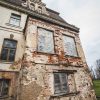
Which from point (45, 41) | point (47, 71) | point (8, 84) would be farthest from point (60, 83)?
point (8, 84)

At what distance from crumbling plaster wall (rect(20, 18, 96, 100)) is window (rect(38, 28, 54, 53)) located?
1.08ft

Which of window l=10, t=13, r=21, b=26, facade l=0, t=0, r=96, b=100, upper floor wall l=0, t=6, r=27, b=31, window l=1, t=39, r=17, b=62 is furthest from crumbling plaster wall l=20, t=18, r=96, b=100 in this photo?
window l=10, t=13, r=21, b=26

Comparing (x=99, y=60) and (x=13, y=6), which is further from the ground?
(x=99, y=60)

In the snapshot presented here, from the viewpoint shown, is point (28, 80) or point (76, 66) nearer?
point (28, 80)

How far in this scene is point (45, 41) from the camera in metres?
9.32

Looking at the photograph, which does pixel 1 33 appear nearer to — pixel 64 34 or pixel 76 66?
pixel 64 34

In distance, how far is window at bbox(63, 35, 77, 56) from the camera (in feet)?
33.0

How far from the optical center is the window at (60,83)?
25.8 feet

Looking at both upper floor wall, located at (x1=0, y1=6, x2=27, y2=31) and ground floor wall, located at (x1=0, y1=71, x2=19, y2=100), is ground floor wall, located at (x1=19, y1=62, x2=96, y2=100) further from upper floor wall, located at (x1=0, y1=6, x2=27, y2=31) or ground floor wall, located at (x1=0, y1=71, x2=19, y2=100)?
upper floor wall, located at (x1=0, y1=6, x2=27, y2=31)

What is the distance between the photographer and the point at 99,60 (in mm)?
71062

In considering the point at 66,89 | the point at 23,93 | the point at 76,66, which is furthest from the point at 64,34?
the point at 23,93

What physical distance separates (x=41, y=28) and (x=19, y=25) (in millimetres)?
3721

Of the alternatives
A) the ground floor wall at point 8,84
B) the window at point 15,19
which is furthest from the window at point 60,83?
the window at point 15,19

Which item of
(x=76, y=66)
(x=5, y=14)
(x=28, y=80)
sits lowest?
(x=28, y=80)
